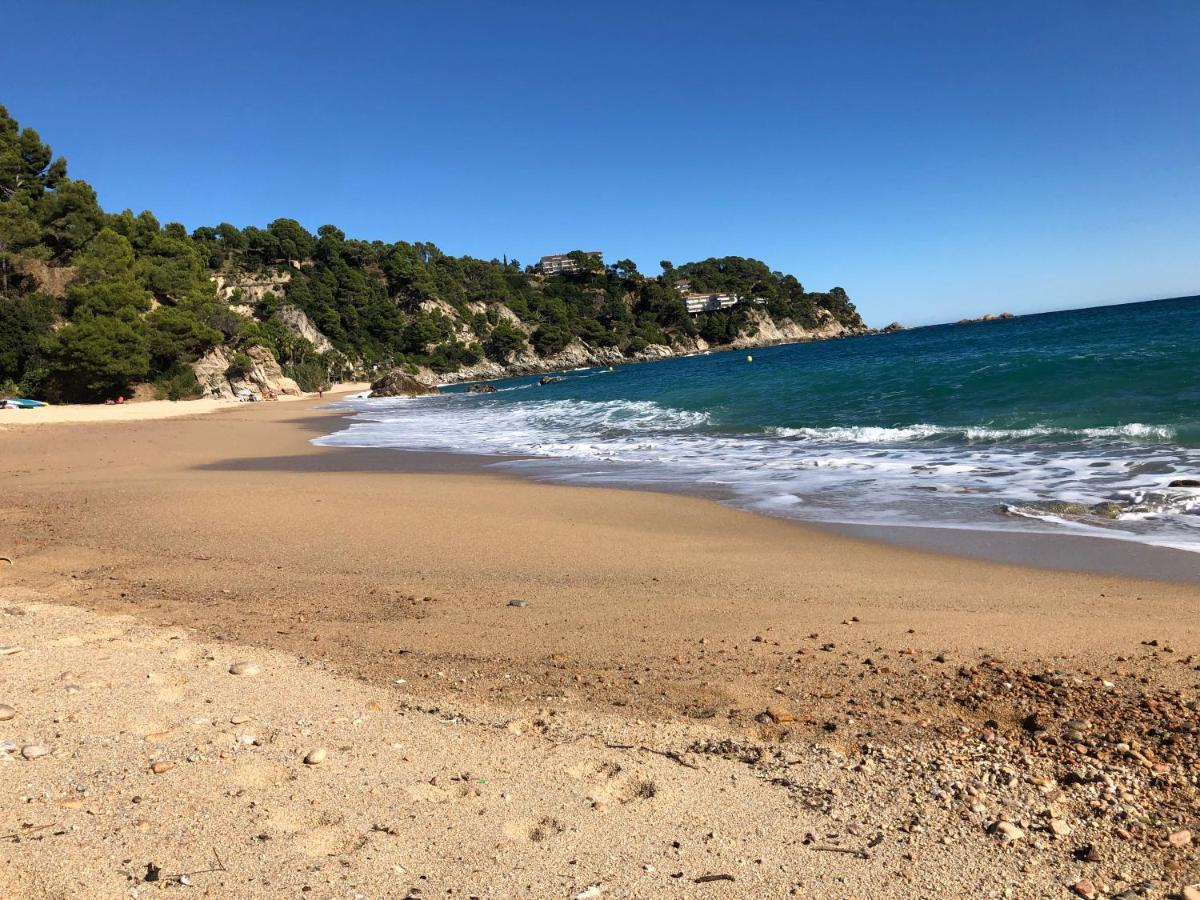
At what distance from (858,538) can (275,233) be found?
96.5 m

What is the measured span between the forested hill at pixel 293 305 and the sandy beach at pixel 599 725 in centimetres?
3703

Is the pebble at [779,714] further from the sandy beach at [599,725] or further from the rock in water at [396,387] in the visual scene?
the rock in water at [396,387]

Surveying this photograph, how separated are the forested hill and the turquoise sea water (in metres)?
23.7

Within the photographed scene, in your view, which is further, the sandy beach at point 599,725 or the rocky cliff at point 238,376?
the rocky cliff at point 238,376

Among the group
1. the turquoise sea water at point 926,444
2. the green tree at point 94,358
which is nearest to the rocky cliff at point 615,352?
the green tree at point 94,358

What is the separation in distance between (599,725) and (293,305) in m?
79.2

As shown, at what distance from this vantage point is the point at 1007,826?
Result: 204cm

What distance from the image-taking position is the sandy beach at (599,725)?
193 centimetres

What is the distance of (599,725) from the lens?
110 inches

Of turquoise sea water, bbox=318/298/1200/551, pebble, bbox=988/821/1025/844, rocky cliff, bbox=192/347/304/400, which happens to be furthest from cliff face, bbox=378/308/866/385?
pebble, bbox=988/821/1025/844

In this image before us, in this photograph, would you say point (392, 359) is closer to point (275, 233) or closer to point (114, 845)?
point (275, 233)

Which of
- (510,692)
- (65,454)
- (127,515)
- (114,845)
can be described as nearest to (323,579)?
(510,692)

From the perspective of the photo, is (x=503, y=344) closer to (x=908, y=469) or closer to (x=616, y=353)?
(x=616, y=353)

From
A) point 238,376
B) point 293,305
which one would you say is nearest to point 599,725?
point 238,376
